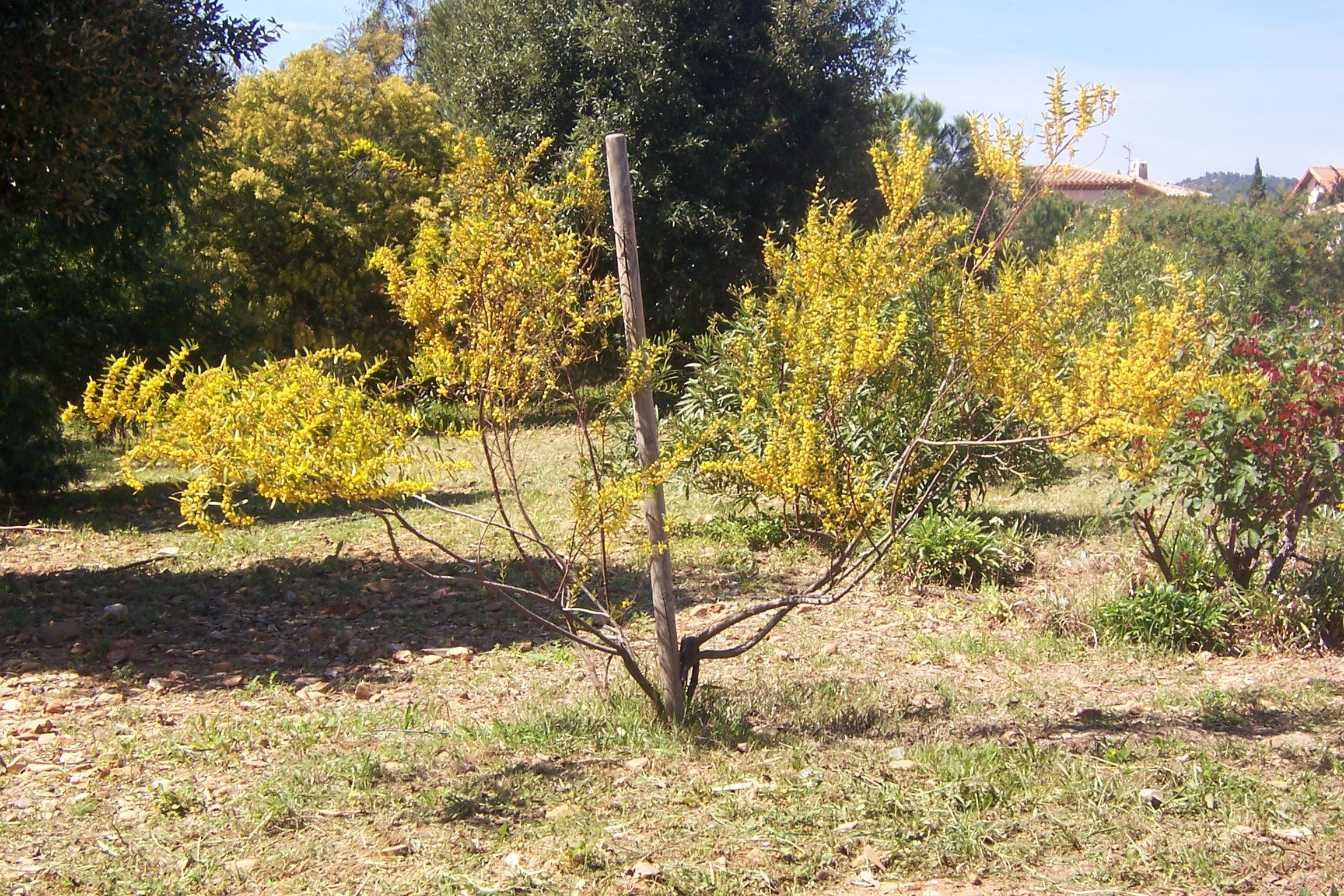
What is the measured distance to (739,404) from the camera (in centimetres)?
806

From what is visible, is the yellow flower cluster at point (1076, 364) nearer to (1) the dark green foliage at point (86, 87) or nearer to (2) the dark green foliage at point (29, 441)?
(1) the dark green foliage at point (86, 87)

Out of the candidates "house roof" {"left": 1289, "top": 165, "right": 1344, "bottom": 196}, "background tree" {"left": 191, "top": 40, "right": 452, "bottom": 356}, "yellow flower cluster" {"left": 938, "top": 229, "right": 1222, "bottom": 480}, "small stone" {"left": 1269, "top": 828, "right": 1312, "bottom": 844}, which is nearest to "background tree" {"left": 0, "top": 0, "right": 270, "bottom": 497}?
"yellow flower cluster" {"left": 938, "top": 229, "right": 1222, "bottom": 480}

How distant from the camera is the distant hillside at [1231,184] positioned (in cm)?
3162

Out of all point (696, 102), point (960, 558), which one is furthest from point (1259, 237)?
point (960, 558)

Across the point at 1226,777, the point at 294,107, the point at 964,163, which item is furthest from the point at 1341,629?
the point at 964,163

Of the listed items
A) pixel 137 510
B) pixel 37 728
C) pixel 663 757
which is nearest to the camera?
pixel 663 757

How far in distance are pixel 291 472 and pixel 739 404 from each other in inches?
196

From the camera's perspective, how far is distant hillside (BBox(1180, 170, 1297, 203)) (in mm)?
31625

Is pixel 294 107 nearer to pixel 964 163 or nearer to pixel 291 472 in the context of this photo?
pixel 964 163

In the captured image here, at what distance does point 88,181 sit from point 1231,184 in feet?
384

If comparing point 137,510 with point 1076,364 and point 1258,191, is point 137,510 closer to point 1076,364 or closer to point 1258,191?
point 1076,364

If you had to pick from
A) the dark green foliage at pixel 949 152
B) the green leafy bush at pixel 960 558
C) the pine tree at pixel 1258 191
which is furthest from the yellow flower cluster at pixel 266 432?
the pine tree at pixel 1258 191

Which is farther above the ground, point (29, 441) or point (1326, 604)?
point (29, 441)

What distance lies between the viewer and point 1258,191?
111 ft
